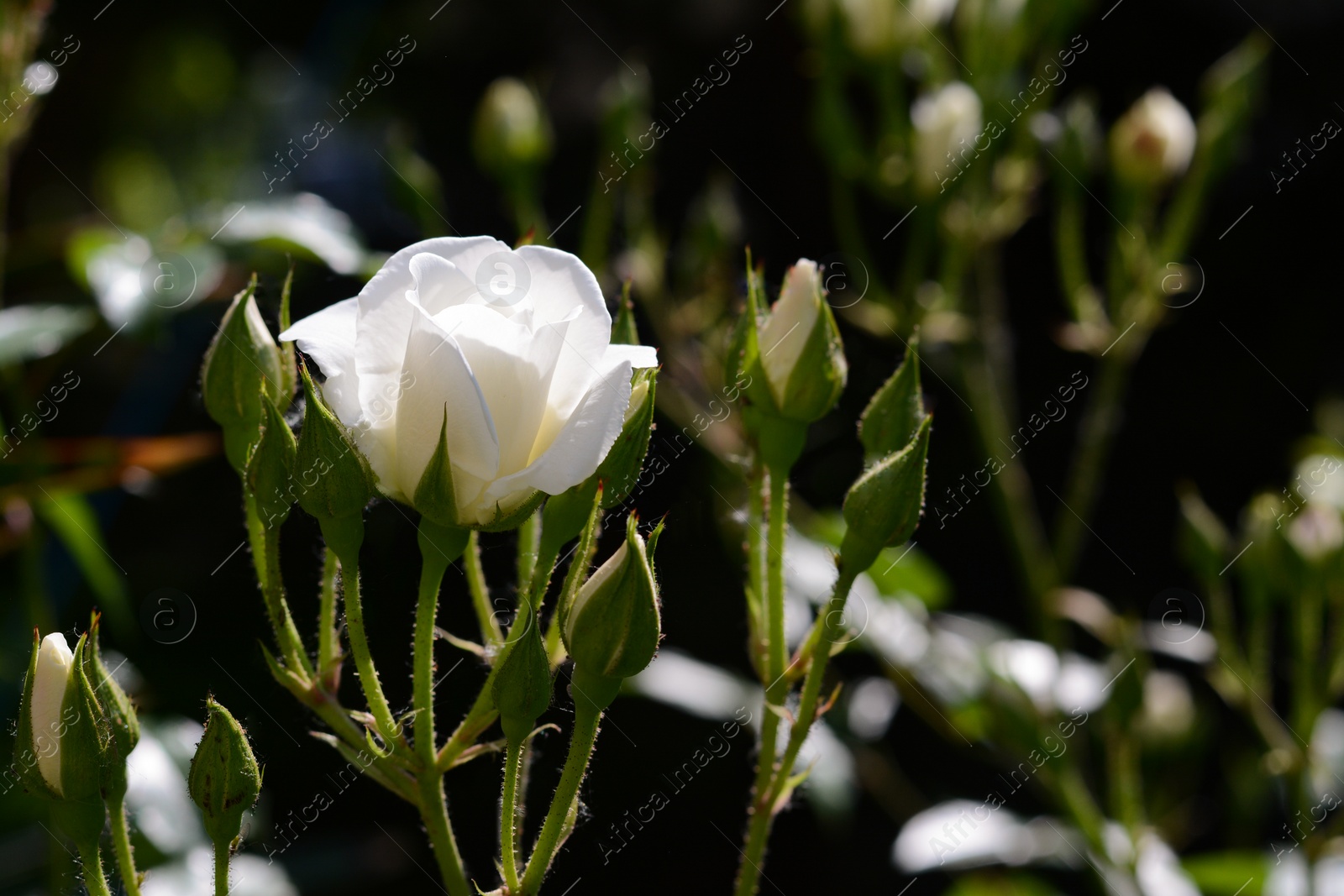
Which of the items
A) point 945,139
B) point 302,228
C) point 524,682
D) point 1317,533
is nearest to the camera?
point 524,682

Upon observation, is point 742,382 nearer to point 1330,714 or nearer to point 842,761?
point 842,761

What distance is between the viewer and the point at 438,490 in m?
0.57

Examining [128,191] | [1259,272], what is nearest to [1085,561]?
[1259,272]

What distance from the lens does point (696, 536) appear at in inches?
65.9

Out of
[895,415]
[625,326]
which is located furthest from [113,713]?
[895,415]

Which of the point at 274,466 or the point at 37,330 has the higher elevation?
the point at 37,330

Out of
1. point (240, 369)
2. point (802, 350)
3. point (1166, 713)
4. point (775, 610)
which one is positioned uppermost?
point (240, 369)

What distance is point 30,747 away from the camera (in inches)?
22.6

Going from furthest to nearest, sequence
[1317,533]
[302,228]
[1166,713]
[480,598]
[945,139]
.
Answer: [1166,713] < [945,139] < [1317,533] < [302,228] < [480,598]

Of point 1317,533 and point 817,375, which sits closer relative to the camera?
point 817,375

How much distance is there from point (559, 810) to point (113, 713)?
243 mm

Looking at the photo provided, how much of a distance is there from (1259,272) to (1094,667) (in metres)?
1.16

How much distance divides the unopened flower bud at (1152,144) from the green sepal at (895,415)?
0.94 metres

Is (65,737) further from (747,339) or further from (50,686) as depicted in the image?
(747,339)
